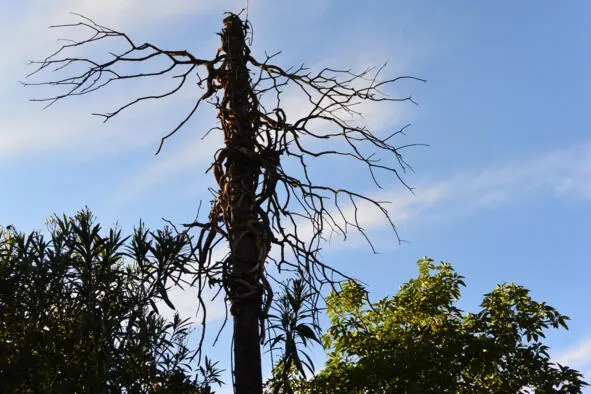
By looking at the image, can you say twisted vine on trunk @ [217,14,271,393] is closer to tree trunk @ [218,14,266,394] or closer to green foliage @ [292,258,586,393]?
tree trunk @ [218,14,266,394]

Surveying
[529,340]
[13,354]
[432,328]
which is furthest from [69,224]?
[529,340]

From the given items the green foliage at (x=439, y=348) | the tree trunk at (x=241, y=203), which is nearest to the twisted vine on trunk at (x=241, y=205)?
the tree trunk at (x=241, y=203)

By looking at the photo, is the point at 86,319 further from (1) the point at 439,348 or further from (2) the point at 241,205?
(1) the point at 439,348

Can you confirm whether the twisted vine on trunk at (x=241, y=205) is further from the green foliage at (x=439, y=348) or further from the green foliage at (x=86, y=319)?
the green foliage at (x=439, y=348)

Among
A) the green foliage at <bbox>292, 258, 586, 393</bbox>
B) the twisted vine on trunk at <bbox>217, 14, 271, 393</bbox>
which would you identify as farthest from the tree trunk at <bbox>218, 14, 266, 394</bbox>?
the green foliage at <bbox>292, 258, 586, 393</bbox>

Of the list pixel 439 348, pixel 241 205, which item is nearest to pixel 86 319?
pixel 241 205

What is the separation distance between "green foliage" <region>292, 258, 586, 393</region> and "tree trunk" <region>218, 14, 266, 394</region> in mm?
3675

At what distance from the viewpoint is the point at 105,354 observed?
15.0ft

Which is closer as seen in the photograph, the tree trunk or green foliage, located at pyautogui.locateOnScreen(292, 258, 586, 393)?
the tree trunk

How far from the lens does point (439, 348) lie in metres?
7.68

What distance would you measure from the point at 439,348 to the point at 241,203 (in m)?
4.82

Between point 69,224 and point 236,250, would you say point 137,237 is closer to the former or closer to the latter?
point 69,224

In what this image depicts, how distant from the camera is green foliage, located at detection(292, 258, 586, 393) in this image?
7074mm

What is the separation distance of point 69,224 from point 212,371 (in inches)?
79.7
